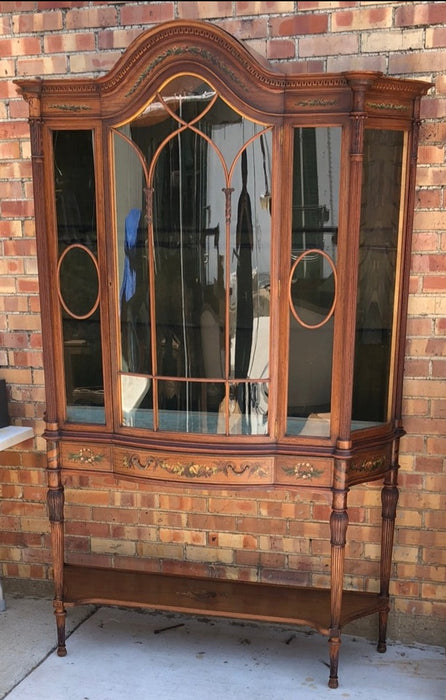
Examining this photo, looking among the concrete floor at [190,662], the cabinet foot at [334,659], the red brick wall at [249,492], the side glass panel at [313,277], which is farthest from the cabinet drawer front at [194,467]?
the concrete floor at [190,662]

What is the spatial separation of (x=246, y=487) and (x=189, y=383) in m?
0.37

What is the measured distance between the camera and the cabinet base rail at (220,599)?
85.9 inches

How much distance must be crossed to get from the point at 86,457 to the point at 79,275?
0.60 meters

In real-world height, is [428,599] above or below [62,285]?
below

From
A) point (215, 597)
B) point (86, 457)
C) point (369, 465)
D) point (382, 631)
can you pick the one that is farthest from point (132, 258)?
point (382, 631)

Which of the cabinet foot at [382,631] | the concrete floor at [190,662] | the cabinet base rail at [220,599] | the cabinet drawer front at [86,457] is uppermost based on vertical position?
the cabinet drawer front at [86,457]

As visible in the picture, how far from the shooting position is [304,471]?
2021 mm

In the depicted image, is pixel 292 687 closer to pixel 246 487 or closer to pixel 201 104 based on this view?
pixel 246 487

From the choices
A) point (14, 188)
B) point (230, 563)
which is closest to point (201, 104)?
point (14, 188)

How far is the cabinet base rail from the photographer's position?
218 cm

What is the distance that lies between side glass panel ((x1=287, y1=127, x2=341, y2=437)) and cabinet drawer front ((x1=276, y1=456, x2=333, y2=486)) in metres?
0.08

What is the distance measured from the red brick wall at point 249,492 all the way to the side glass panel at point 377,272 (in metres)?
0.16

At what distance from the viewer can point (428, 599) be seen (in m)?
2.39

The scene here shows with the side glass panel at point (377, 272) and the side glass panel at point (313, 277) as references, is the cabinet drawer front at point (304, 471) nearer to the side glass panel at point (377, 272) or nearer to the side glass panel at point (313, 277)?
the side glass panel at point (313, 277)
